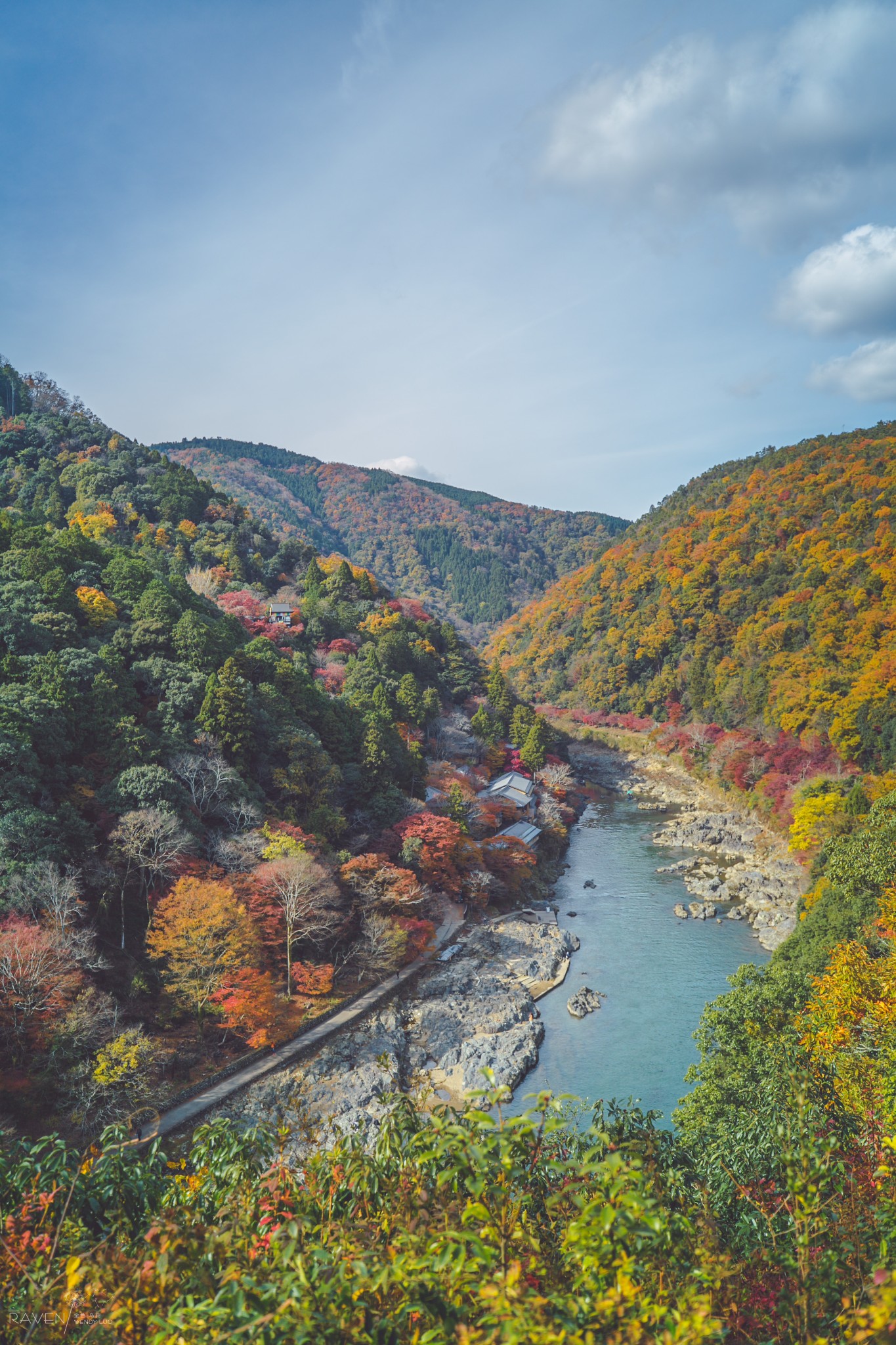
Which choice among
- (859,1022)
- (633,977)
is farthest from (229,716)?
(859,1022)

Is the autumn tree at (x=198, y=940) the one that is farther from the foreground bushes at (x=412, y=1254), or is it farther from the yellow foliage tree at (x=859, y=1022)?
the yellow foliage tree at (x=859, y=1022)

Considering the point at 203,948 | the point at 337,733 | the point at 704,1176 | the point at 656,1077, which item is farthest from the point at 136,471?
the point at 704,1176

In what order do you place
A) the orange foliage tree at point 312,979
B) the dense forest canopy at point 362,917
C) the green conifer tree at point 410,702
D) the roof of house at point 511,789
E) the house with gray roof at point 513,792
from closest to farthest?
the dense forest canopy at point 362,917, the orange foliage tree at point 312,979, the house with gray roof at point 513,792, the roof of house at point 511,789, the green conifer tree at point 410,702

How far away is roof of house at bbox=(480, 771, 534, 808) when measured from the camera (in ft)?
135

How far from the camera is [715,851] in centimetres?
4003

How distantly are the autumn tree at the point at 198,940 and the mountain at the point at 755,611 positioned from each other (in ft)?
116

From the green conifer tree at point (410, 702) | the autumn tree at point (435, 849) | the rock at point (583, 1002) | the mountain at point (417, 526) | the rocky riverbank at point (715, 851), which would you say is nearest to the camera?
the rock at point (583, 1002)

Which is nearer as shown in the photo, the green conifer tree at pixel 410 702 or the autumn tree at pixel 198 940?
the autumn tree at pixel 198 940

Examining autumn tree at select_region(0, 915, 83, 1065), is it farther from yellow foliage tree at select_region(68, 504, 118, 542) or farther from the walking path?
yellow foliage tree at select_region(68, 504, 118, 542)

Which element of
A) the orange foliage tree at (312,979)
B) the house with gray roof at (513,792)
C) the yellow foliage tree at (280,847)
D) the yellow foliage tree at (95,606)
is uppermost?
the yellow foliage tree at (95,606)

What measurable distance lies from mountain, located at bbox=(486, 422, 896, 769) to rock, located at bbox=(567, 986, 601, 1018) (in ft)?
77.1

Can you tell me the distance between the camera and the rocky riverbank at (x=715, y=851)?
104 feet

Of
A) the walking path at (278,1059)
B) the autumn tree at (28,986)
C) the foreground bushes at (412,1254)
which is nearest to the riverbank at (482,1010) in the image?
the walking path at (278,1059)

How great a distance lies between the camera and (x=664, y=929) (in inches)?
1211
